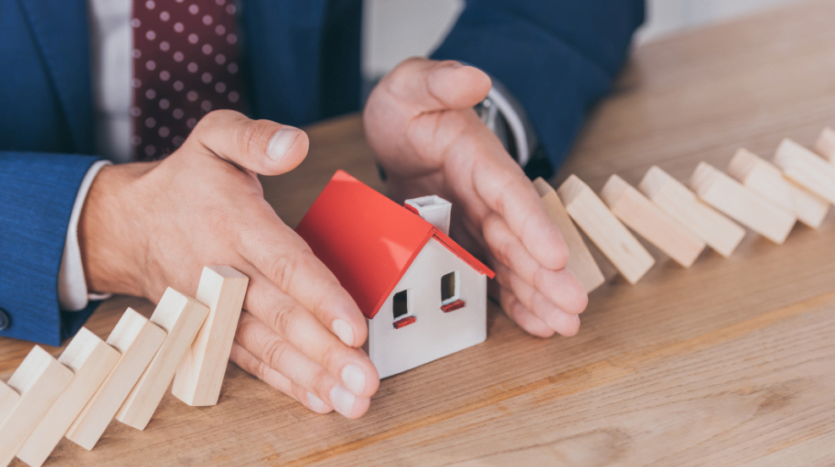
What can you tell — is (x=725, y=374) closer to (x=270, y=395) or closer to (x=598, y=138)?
(x=270, y=395)

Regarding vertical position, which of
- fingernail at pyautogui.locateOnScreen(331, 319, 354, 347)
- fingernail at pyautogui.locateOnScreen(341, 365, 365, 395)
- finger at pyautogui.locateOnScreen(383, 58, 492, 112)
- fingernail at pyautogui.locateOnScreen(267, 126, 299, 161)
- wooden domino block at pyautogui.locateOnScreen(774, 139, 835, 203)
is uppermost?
fingernail at pyautogui.locateOnScreen(267, 126, 299, 161)

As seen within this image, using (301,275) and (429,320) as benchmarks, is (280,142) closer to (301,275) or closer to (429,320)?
(301,275)

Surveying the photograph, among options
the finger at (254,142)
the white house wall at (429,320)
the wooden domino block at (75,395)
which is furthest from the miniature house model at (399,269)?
the wooden domino block at (75,395)

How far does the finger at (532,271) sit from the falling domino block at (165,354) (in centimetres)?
34

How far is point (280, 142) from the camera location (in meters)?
0.56

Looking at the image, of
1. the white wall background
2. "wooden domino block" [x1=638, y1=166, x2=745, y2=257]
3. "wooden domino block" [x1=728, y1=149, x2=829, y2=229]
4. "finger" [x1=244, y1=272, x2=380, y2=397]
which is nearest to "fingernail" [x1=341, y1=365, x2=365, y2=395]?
"finger" [x1=244, y1=272, x2=380, y2=397]

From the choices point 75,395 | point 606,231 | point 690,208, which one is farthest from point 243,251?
point 690,208

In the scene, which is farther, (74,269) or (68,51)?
(68,51)

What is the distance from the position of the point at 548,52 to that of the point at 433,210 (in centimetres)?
65

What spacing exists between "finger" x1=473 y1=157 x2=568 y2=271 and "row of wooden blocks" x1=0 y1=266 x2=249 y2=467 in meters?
0.29

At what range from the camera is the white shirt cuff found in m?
0.71

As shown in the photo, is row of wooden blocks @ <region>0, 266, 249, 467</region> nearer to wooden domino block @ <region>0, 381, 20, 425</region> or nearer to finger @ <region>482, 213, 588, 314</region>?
wooden domino block @ <region>0, 381, 20, 425</region>

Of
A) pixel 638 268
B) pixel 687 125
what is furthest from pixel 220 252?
pixel 687 125

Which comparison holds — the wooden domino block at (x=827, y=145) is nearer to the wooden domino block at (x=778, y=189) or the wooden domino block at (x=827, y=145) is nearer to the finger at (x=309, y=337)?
the wooden domino block at (x=778, y=189)
